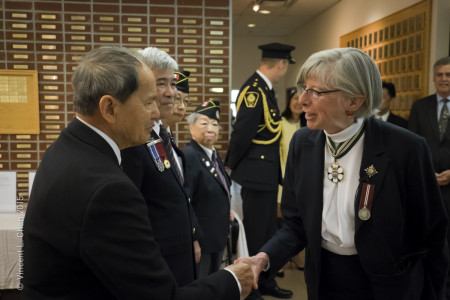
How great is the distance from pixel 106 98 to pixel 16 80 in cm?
347

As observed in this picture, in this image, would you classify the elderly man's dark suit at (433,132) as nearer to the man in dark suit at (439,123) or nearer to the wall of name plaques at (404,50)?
the man in dark suit at (439,123)

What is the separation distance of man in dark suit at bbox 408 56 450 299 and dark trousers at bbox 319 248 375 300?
2401mm

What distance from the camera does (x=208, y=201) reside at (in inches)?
118

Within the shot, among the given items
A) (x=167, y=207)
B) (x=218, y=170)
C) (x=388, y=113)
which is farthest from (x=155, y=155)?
(x=388, y=113)

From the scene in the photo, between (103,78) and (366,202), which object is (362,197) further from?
(103,78)

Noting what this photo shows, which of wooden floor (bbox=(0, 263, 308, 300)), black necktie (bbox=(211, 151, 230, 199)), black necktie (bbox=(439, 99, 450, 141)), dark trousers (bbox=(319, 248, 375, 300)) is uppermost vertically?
black necktie (bbox=(439, 99, 450, 141))

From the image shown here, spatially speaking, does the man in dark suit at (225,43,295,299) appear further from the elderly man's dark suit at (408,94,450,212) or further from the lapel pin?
the lapel pin

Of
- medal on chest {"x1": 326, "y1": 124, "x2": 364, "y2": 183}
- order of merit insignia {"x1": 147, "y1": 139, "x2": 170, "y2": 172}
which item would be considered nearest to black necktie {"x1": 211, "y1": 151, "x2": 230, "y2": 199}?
order of merit insignia {"x1": 147, "y1": 139, "x2": 170, "y2": 172}

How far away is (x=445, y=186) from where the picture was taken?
3508mm

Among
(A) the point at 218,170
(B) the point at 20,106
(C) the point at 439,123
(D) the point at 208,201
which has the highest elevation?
(B) the point at 20,106

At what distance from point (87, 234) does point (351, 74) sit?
3.24 feet

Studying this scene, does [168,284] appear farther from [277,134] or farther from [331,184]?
[277,134]

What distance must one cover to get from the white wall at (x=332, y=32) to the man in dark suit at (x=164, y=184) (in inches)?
144

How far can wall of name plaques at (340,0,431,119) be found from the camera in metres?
4.59
